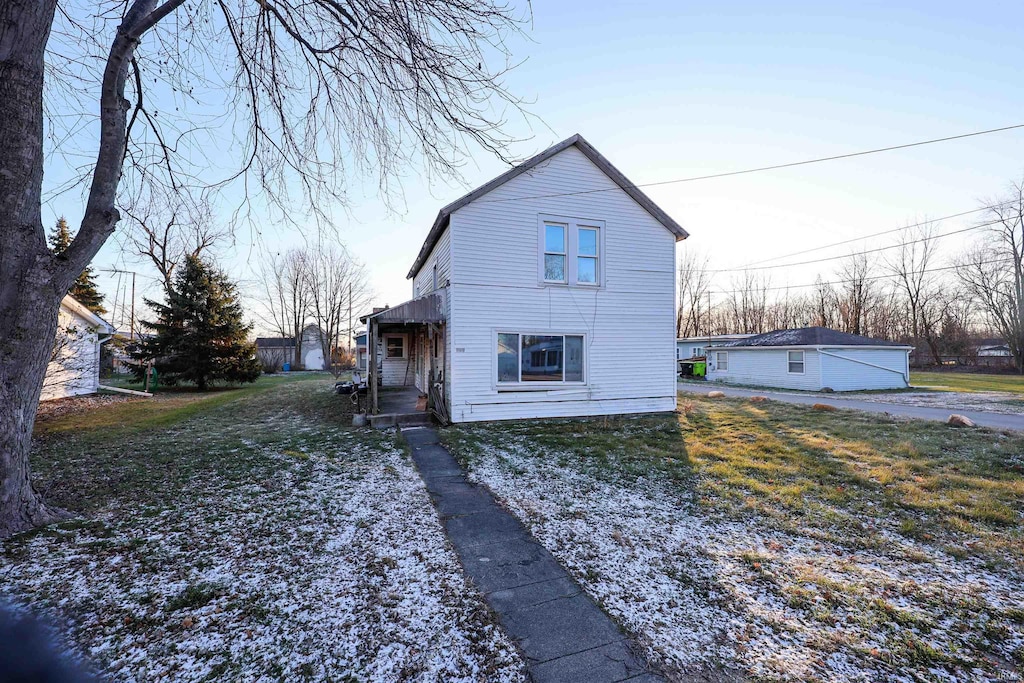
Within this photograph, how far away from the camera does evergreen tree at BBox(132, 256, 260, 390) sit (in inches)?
741

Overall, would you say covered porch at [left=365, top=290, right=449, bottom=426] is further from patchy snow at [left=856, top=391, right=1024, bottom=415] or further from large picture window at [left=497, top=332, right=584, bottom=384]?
patchy snow at [left=856, top=391, right=1024, bottom=415]

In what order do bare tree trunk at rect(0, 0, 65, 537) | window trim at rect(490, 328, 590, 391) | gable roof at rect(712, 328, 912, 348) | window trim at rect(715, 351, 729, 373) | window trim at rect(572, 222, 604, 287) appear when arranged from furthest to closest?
1. window trim at rect(715, 351, 729, 373)
2. gable roof at rect(712, 328, 912, 348)
3. window trim at rect(572, 222, 604, 287)
4. window trim at rect(490, 328, 590, 391)
5. bare tree trunk at rect(0, 0, 65, 537)

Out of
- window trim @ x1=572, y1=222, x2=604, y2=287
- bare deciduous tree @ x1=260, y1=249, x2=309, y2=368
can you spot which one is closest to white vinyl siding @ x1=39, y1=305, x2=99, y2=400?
window trim @ x1=572, y1=222, x2=604, y2=287

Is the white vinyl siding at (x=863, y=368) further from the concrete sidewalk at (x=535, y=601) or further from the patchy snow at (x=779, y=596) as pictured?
the concrete sidewalk at (x=535, y=601)

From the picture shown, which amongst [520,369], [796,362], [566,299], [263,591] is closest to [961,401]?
[796,362]

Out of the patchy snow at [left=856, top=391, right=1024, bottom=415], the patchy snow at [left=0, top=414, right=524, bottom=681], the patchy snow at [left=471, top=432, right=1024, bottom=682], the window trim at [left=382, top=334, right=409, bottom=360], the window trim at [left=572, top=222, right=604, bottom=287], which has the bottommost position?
the patchy snow at [left=471, top=432, right=1024, bottom=682]

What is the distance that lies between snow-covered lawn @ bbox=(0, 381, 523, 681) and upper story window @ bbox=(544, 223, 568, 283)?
642 centimetres

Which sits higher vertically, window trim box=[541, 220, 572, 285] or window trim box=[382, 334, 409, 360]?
window trim box=[541, 220, 572, 285]

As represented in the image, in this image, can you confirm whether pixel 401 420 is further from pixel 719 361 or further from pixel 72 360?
pixel 719 361

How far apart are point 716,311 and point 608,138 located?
44.1m

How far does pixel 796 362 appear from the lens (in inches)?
841

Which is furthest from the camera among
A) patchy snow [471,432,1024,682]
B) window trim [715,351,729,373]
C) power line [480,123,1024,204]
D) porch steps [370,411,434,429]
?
window trim [715,351,729,373]

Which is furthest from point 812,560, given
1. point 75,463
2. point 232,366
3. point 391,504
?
point 232,366

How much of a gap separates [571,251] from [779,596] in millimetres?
8793
